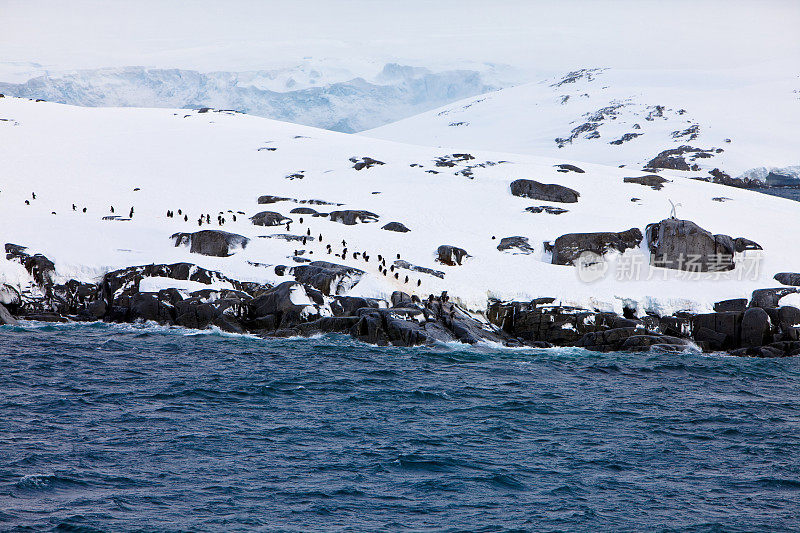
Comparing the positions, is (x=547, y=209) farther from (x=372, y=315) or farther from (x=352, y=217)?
(x=372, y=315)

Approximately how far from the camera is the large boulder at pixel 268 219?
2186 inches

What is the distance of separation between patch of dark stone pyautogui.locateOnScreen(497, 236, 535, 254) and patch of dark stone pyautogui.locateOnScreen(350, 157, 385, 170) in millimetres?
23742

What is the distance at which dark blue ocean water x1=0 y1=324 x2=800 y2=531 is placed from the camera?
58.7 feet

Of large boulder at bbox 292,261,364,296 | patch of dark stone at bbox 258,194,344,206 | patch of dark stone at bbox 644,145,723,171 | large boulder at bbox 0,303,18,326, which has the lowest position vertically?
large boulder at bbox 0,303,18,326

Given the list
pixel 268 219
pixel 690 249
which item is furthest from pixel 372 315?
pixel 690 249

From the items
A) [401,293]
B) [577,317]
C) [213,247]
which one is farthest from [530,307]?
[213,247]

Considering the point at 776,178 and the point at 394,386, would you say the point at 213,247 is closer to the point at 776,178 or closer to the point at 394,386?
the point at 394,386

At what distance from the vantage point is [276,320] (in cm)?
4031

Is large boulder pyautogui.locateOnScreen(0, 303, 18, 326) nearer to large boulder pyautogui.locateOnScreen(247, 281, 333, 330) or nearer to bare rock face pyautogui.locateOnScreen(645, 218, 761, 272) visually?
large boulder pyautogui.locateOnScreen(247, 281, 333, 330)

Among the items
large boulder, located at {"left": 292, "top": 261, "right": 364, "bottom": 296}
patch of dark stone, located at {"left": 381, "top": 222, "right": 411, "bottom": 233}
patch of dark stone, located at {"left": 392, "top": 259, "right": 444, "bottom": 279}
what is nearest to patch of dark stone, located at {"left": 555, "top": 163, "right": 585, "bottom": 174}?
patch of dark stone, located at {"left": 381, "top": 222, "right": 411, "bottom": 233}

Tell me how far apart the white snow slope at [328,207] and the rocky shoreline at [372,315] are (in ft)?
3.99

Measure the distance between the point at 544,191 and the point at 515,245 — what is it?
14.6m

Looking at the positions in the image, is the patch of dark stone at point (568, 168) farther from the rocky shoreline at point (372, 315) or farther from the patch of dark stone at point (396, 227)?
the rocky shoreline at point (372, 315)

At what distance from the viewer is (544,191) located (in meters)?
67.1
